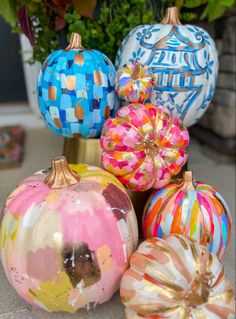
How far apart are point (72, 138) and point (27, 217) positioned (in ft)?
1.07

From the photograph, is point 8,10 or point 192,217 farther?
point 8,10

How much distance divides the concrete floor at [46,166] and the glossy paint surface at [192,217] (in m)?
0.16

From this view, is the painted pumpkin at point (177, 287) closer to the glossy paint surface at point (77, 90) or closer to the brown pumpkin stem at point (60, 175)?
the brown pumpkin stem at point (60, 175)

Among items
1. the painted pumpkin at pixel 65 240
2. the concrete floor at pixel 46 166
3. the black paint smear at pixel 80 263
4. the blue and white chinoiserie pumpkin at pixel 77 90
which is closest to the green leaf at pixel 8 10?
the blue and white chinoiserie pumpkin at pixel 77 90

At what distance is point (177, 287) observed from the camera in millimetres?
492

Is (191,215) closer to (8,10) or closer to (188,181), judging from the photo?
(188,181)

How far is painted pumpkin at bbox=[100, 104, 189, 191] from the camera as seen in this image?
62 centimetres

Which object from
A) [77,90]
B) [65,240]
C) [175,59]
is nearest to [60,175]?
[65,240]

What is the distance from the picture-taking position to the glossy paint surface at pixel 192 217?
2.02 ft

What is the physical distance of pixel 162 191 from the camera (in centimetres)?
68

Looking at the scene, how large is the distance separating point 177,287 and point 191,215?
0.51 ft

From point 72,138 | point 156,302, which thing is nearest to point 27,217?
point 156,302

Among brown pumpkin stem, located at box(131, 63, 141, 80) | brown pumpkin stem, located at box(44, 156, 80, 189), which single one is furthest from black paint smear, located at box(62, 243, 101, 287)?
brown pumpkin stem, located at box(131, 63, 141, 80)

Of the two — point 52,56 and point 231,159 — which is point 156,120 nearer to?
point 52,56
